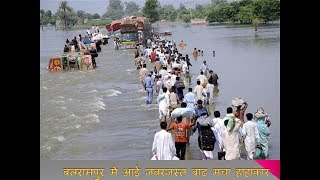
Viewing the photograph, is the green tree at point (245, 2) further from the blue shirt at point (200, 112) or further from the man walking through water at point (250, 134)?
the man walking through water at point (250, 134)

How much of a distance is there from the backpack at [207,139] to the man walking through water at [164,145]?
27.0 inches

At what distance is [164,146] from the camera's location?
9.39 meters

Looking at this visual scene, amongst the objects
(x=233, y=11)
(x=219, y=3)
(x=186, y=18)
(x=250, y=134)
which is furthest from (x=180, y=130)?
(x=233, y=11)

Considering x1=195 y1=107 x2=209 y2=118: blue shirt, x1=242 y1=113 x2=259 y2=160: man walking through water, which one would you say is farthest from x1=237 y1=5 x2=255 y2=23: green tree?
x1=242 y1=113 x2=259 y2=160: man walking through water

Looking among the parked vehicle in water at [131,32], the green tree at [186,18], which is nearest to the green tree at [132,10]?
the parked vehicle in water at [131,32]

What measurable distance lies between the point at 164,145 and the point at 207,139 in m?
0.91

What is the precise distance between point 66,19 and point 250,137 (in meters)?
45.9

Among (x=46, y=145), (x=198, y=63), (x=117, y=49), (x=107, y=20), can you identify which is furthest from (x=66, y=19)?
(x=46, y=145)

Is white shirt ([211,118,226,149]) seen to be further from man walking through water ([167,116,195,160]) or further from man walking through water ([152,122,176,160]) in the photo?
man walking through water ([152,122,176,160])

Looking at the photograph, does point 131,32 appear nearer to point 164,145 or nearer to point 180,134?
point 180,134
